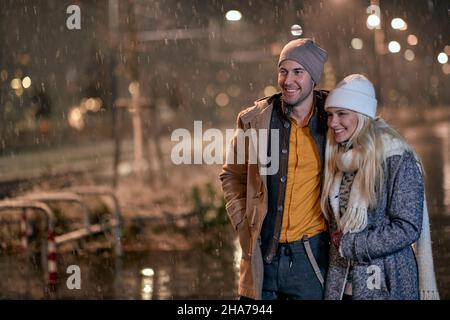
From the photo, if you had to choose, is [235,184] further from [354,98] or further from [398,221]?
[398,221]

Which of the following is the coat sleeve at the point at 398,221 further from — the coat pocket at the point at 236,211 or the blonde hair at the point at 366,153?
the coat pocket at the point at 236,211

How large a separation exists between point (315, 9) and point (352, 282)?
1078cm

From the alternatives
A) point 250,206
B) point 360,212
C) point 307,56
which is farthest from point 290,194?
point 307,56

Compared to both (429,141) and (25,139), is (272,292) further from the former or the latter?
(25,139)

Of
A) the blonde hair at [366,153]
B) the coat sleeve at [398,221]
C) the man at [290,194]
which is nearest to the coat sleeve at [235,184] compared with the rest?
the man at [290,194]

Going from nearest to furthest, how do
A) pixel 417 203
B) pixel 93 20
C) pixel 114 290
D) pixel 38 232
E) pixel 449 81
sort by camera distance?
pixel 417 203, pixel 114 290, pixel 38 232, pixel 93 20, pixel 449 81

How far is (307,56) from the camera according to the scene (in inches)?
180

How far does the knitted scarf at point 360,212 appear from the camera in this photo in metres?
4.17

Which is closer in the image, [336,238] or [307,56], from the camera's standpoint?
[336,238]

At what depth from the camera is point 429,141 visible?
3234 centimetres

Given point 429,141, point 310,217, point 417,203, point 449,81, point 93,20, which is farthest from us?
point 449,81

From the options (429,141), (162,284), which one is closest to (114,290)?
(162,284)

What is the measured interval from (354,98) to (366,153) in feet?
0.96

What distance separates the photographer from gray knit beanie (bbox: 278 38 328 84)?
4562mm
